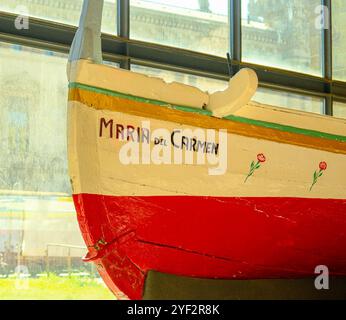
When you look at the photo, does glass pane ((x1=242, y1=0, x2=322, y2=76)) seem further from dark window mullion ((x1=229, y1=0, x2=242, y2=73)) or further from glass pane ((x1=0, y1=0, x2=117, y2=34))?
glass pane ((x1=0, y1=0, x2=117, y2=34))

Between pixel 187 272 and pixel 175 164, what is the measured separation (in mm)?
566

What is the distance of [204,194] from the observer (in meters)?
3.19

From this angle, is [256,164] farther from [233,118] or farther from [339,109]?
[339,109]

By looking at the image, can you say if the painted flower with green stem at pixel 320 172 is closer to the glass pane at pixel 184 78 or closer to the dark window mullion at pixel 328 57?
the glass pane at pixel 184 78

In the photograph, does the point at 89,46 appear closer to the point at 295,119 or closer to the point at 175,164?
the point at 175,164

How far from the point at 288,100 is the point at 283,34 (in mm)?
598

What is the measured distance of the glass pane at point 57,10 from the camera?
448cm

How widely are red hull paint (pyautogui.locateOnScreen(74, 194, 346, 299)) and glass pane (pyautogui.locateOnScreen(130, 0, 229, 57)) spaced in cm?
221

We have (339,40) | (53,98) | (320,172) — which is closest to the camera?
(320,172)

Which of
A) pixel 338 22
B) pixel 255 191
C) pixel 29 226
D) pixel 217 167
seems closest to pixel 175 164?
pixel 217 167

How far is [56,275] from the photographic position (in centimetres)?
452

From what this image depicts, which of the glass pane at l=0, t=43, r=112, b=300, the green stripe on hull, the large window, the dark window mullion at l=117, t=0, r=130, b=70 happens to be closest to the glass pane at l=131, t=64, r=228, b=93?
the large window

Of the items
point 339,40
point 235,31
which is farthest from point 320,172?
point 339,40

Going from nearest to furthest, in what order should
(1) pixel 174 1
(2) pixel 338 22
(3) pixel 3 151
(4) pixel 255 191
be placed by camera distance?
(4) pixel 255 191, (3) pixel 3 151, (1) pixel 174 1, (2) pixel 338 22
